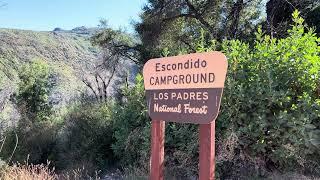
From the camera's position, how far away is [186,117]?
4.14m

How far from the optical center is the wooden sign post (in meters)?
3.87

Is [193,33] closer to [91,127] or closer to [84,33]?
[91,127]

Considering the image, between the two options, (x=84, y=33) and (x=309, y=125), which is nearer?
(x=309, y=125)

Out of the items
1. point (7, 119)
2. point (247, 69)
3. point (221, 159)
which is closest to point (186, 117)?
point (221, 159)

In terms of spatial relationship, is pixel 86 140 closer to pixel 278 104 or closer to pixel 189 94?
pixel 278 104

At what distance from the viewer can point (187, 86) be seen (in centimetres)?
413

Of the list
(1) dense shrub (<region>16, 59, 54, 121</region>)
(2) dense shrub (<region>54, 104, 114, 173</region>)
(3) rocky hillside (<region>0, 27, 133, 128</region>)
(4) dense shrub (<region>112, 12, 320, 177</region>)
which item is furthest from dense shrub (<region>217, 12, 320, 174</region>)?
(3) rocky hillside (<region>0, 27, 133, 128</region>)

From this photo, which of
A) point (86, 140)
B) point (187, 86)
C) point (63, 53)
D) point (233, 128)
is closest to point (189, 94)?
point (187, 86)

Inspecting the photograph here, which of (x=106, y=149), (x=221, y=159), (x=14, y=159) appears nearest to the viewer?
(x=221, y=159)

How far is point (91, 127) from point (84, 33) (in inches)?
1419

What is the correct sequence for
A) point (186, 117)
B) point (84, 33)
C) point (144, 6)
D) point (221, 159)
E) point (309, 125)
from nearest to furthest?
1. point (186, 117)
2. point (309, 125)
3. point (221, 159)
4. point (144, 6)
5. point (84, 33)

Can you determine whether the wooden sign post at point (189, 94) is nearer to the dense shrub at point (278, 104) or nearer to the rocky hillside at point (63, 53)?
the dense shrub at point (278, 104)

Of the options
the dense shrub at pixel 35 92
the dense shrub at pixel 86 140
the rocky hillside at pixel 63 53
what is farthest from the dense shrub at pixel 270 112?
the rocky hillside at pixel 63 53

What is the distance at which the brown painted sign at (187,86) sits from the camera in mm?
3852
